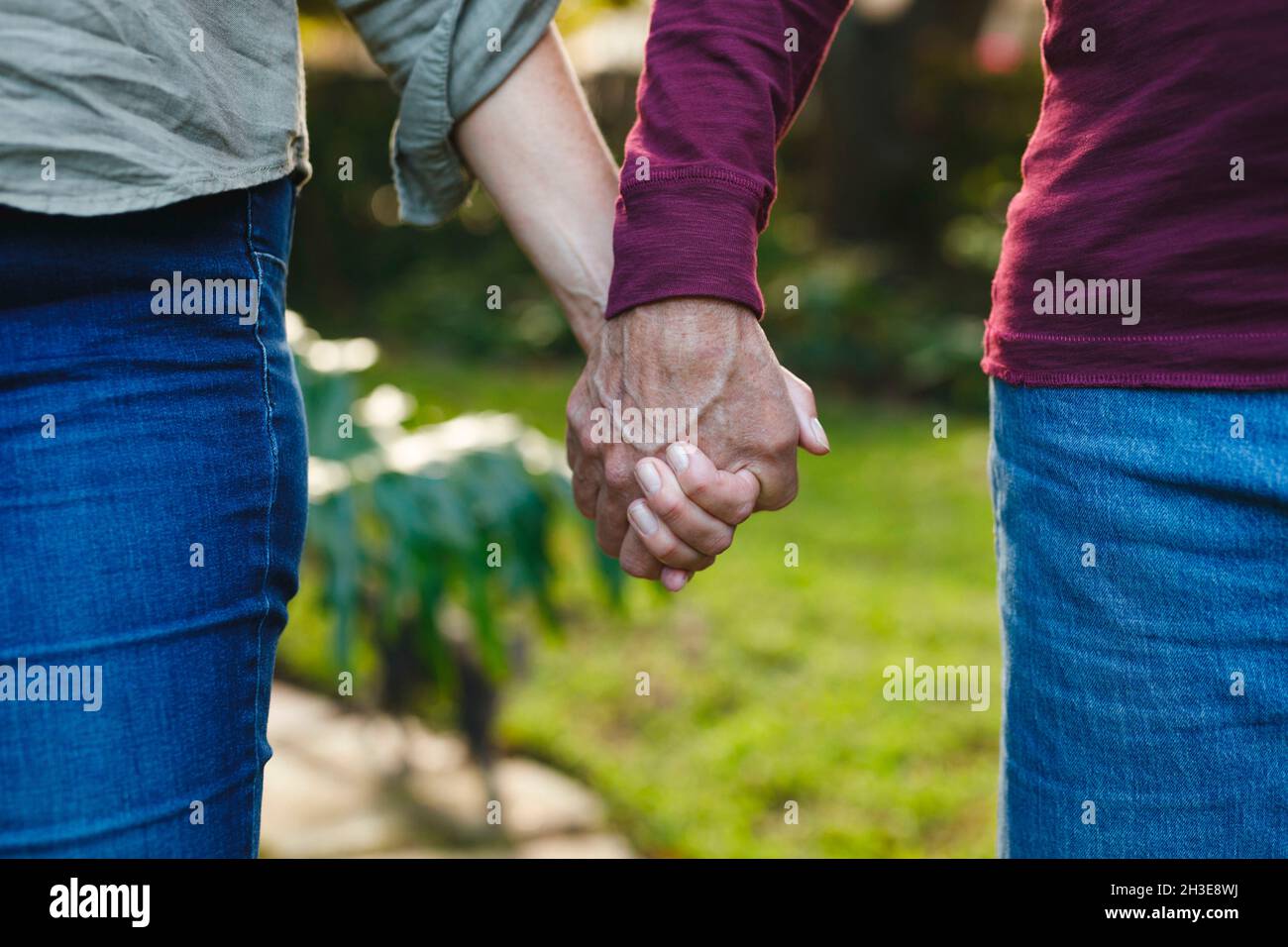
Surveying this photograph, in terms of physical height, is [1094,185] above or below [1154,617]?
above

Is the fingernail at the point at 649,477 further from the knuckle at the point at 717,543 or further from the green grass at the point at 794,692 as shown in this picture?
the green grass at the point at 794,692

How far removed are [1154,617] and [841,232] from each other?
31.0ft

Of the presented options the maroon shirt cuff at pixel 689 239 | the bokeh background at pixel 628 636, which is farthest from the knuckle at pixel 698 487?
the bokeh background at pixel 628 636

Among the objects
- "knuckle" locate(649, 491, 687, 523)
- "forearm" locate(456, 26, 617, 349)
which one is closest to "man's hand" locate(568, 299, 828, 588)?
"knuckle" locate(649, 491, 687, 523)

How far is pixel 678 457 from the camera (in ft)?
4.39

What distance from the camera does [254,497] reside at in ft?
3.65

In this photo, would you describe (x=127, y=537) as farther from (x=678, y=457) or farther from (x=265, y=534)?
(x=678, y=457)

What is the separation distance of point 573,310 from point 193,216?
51 cm

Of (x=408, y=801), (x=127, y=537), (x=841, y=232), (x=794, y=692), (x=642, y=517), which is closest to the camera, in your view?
(x=127, y=537)

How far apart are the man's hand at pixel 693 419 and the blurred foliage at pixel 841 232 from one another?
21.0ft

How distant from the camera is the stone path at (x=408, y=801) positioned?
10.3 ft

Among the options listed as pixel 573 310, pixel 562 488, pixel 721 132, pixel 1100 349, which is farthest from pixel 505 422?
pixel 1100 349

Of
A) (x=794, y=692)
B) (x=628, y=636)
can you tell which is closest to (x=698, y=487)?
(x=794, y=692)
